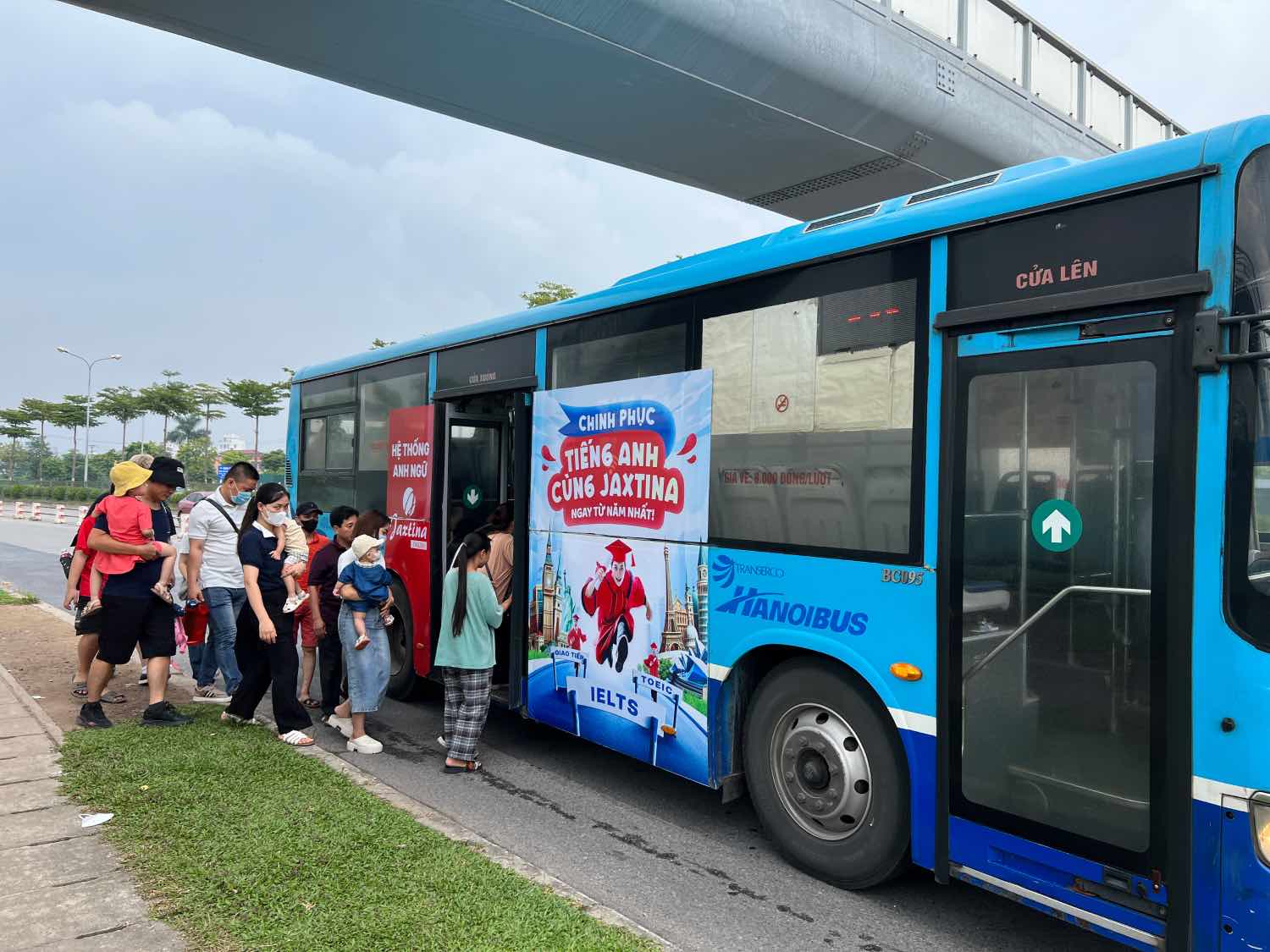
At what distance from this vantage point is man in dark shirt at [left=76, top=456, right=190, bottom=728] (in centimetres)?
620

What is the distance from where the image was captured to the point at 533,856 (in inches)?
179

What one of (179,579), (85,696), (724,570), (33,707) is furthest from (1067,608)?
(179,579)

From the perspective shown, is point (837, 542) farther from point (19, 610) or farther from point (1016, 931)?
point (19, 610)

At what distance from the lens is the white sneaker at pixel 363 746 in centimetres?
633

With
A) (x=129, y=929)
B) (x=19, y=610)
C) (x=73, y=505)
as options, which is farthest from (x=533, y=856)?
(x=73, y=505)

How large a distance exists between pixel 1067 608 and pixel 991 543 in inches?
14.8

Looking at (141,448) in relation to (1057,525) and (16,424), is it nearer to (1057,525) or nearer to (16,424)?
(16,424)

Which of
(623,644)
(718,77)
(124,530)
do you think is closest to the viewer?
(623,644)

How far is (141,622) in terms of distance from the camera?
636cm

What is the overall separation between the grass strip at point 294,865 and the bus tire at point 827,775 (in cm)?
118

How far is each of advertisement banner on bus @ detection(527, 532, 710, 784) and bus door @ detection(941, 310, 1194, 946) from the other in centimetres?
157

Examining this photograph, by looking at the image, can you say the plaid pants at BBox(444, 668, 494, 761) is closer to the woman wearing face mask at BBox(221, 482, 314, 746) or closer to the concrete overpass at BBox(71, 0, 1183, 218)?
the woman wearing face mask at BBox(221, 482, 314, 746)

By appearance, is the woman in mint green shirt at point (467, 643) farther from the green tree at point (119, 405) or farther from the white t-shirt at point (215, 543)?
the green tree at point (119, 405)

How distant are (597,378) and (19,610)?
10.6 m
